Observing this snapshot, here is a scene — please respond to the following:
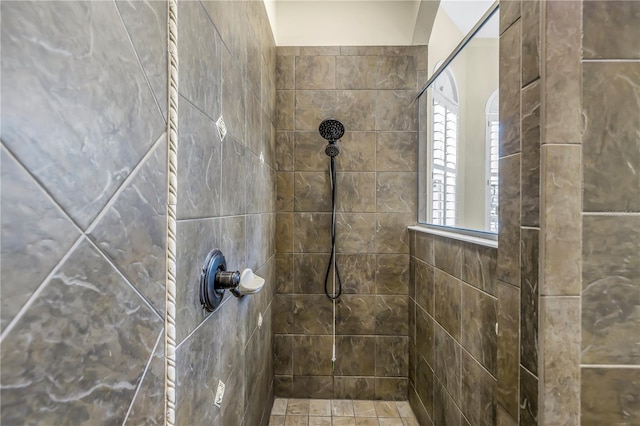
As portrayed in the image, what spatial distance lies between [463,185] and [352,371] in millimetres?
1487

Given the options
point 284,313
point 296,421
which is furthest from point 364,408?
point 284,313

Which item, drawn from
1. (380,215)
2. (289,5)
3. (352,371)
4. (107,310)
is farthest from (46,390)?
(289,5)

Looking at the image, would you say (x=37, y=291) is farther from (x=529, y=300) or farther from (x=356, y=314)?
(x=356, y=314)

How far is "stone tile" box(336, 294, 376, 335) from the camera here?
84.1 inches

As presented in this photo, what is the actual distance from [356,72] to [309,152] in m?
0.66

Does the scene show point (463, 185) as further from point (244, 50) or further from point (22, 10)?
point (22, 10)

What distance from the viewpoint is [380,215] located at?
6.99 ft

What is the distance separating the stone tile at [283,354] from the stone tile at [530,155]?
182cm

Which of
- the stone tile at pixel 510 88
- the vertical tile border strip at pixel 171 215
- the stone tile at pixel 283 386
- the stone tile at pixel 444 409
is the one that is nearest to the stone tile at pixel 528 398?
the stone tile at pixel 510 88

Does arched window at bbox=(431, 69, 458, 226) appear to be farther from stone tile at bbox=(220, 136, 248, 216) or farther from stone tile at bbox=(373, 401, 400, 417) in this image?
stone tile at bbox=(373, 401, 400, 417)

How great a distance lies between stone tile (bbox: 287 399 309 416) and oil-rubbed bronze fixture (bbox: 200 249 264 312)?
1455 millimetres

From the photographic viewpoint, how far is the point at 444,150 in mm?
1872

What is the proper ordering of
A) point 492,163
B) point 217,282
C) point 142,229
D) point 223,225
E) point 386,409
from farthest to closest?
point 386,409, point 492,163, point 223,225, point 217,282, point 142,229

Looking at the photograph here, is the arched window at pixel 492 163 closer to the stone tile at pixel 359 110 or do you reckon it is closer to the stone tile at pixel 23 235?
the stone tile at pixel 359 110
